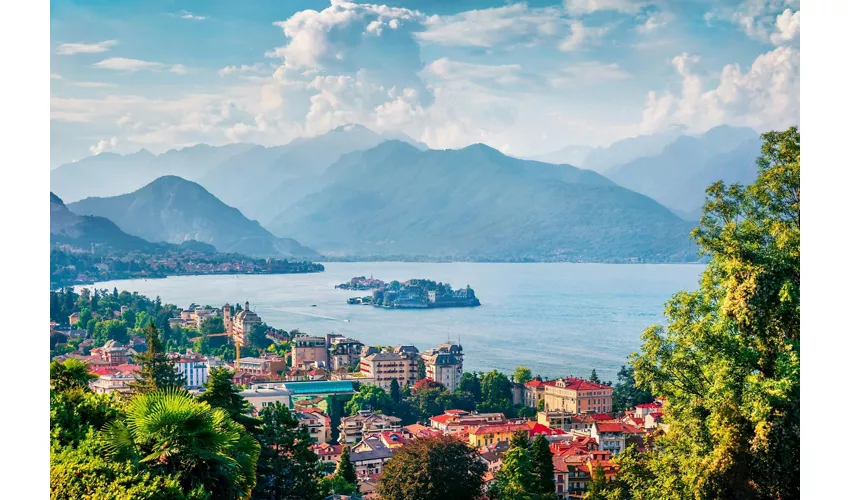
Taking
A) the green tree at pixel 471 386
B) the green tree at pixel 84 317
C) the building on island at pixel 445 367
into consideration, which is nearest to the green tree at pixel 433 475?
the green tree at pixel 471 386

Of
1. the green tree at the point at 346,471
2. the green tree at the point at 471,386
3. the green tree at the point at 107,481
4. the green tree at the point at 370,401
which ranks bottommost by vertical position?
the green tree at the point at 370,401

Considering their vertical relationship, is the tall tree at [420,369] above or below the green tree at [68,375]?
below

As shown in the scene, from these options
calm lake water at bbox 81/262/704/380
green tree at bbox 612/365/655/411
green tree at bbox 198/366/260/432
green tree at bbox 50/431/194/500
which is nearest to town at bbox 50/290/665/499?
green tree at bbox 612/365/655/411

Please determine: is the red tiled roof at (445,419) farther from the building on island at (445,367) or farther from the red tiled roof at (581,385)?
the building on island at (445,367)

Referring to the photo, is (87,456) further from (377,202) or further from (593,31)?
(377,202)

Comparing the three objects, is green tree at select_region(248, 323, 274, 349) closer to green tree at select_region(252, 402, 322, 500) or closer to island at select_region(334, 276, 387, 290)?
island at select_region(334, 276, 387, 290)

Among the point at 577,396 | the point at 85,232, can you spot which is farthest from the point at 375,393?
the point at 85,232
